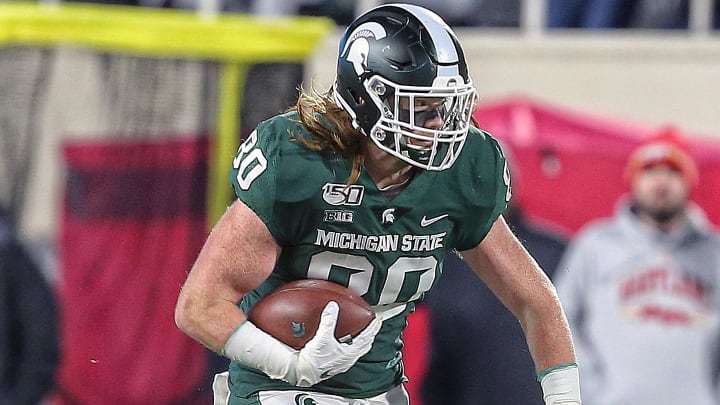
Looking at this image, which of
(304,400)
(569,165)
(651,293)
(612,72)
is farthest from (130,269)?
(304,400)

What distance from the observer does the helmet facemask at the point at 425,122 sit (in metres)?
3.20

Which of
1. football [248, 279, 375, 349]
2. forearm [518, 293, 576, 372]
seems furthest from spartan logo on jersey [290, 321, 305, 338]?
forearm [518, 293, 576, 372]

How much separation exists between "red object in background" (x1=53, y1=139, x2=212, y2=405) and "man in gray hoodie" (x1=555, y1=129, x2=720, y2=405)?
1.85 meters

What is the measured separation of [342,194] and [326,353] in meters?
0.38

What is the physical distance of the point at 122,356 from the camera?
267 inches

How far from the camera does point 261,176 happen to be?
10.5 feet

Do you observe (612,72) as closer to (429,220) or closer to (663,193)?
(663,193)

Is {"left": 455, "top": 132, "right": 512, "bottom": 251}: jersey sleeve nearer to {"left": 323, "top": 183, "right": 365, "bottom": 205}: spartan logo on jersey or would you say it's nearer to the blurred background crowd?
{"left": 323, "top": 183, "right": 365, "bottom": 205}: spartan logo on jersey

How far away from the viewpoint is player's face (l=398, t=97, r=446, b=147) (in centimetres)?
321

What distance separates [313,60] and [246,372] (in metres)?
4.51

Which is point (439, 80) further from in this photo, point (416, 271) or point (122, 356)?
point (122, 356)

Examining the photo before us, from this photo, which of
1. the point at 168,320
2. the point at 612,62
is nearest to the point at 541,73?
the point at 612,62

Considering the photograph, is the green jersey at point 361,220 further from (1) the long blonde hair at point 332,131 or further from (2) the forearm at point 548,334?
(2) the forearm at point 548,334

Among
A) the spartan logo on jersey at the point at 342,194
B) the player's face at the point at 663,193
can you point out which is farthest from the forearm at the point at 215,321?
the player's face at the point at 663,193
